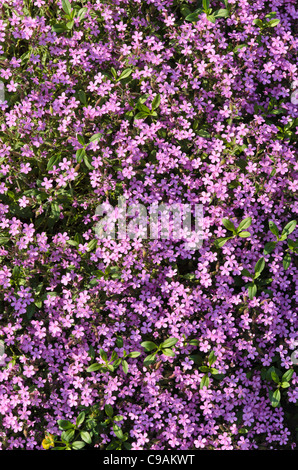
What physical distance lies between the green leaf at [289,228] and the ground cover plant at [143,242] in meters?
0.01

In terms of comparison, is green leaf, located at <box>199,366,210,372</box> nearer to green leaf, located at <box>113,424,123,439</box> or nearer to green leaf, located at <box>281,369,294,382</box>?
green leaf, located at <box>281,369,294,382</box>

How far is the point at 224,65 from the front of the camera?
3801 millimetres

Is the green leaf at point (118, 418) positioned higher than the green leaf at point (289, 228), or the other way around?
the green leaf at point (289, 228)

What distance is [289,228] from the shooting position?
11.6ft

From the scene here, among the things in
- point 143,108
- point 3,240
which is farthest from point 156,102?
point 3,240

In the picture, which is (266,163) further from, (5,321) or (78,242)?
(5,321)

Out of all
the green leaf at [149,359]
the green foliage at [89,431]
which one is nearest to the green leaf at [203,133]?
the green leaf at [149,359]

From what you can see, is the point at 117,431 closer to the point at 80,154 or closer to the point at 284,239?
the point at 284,239

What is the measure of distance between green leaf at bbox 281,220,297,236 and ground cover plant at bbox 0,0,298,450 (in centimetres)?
1

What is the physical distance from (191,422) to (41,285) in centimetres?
129

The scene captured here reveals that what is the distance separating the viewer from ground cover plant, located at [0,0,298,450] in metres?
3.44

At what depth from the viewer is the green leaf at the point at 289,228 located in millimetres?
3524

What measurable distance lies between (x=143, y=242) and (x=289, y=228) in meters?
0.92

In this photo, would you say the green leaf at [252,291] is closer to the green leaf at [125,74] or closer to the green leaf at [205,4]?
the green leaf at [125,74]
